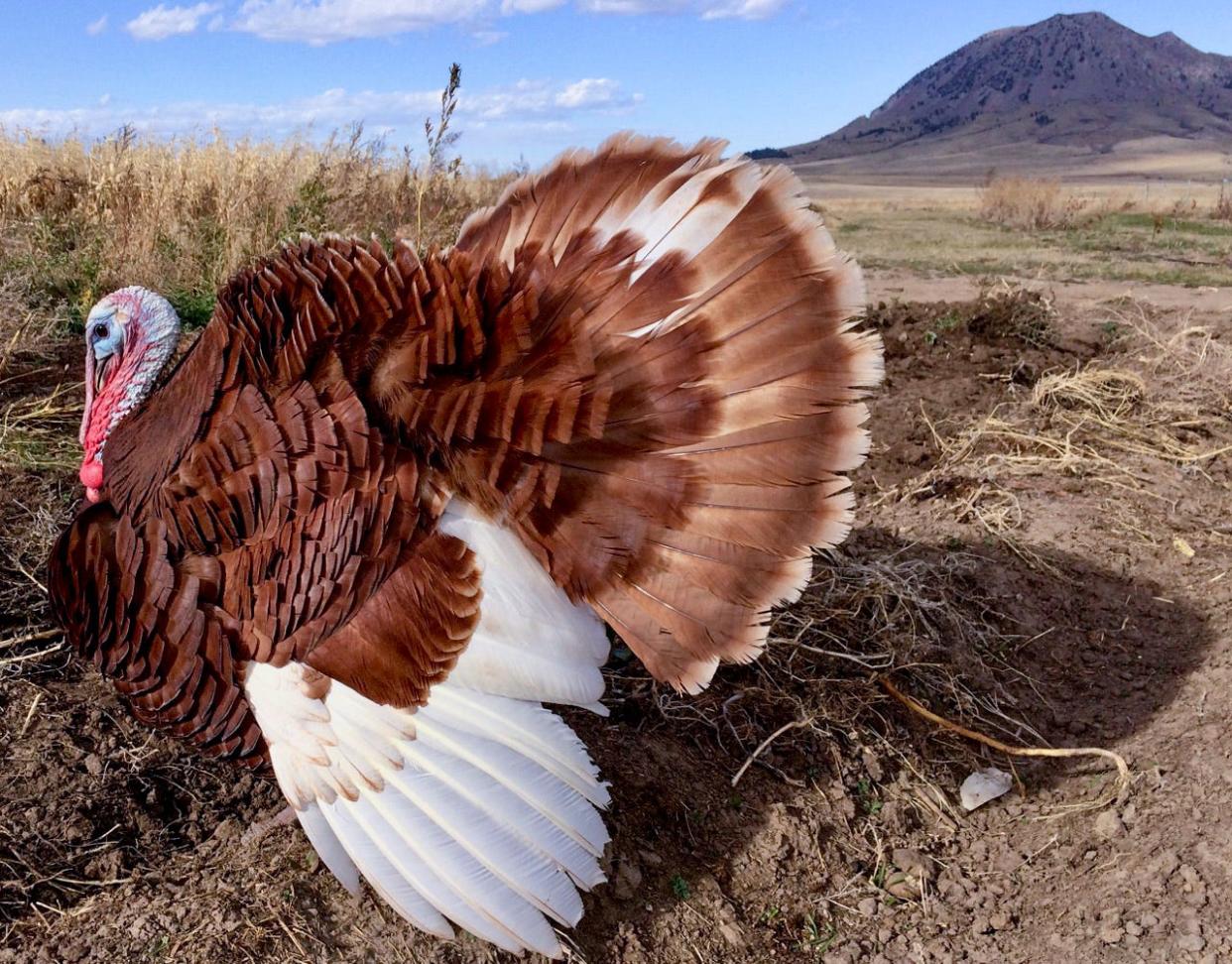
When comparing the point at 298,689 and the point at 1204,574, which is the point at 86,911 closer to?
the point at 298,689

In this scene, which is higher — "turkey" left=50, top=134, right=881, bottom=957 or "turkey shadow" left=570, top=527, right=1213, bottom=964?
"turkey" left=50, top=134, right=881, bottom=957

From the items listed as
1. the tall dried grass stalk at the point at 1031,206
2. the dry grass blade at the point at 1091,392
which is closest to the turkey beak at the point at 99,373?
the dry grass blade at the point at 1091,392

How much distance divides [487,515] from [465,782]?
2.03 feet

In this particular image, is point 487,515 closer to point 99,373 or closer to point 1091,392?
point 99,373

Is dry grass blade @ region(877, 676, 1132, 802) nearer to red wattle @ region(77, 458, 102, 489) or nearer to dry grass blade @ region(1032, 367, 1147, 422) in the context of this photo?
red wattle @ region(77, 458, 102, 489)

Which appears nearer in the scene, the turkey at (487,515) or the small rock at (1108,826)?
the turkey at (487,515)

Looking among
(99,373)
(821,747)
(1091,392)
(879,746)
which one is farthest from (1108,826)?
→ (1091,392)

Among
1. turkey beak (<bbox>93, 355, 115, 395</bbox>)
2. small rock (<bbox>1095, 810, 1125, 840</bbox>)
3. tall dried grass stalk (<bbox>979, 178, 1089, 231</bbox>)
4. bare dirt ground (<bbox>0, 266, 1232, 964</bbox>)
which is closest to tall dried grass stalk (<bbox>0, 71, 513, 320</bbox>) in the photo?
bare dirt ground (<bbox>0, 266, 1232, 964</bbox>)

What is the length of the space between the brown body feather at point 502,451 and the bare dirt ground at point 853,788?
56cm

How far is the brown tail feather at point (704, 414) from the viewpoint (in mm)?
2441

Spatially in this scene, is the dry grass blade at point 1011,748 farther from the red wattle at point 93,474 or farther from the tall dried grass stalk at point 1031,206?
the tall dried grass stalk at point 1031,206

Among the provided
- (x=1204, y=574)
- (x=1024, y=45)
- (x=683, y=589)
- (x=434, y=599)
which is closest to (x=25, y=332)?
(x=434, y=599)

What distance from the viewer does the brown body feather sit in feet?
8.02

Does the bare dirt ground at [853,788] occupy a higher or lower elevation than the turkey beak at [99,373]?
lower
